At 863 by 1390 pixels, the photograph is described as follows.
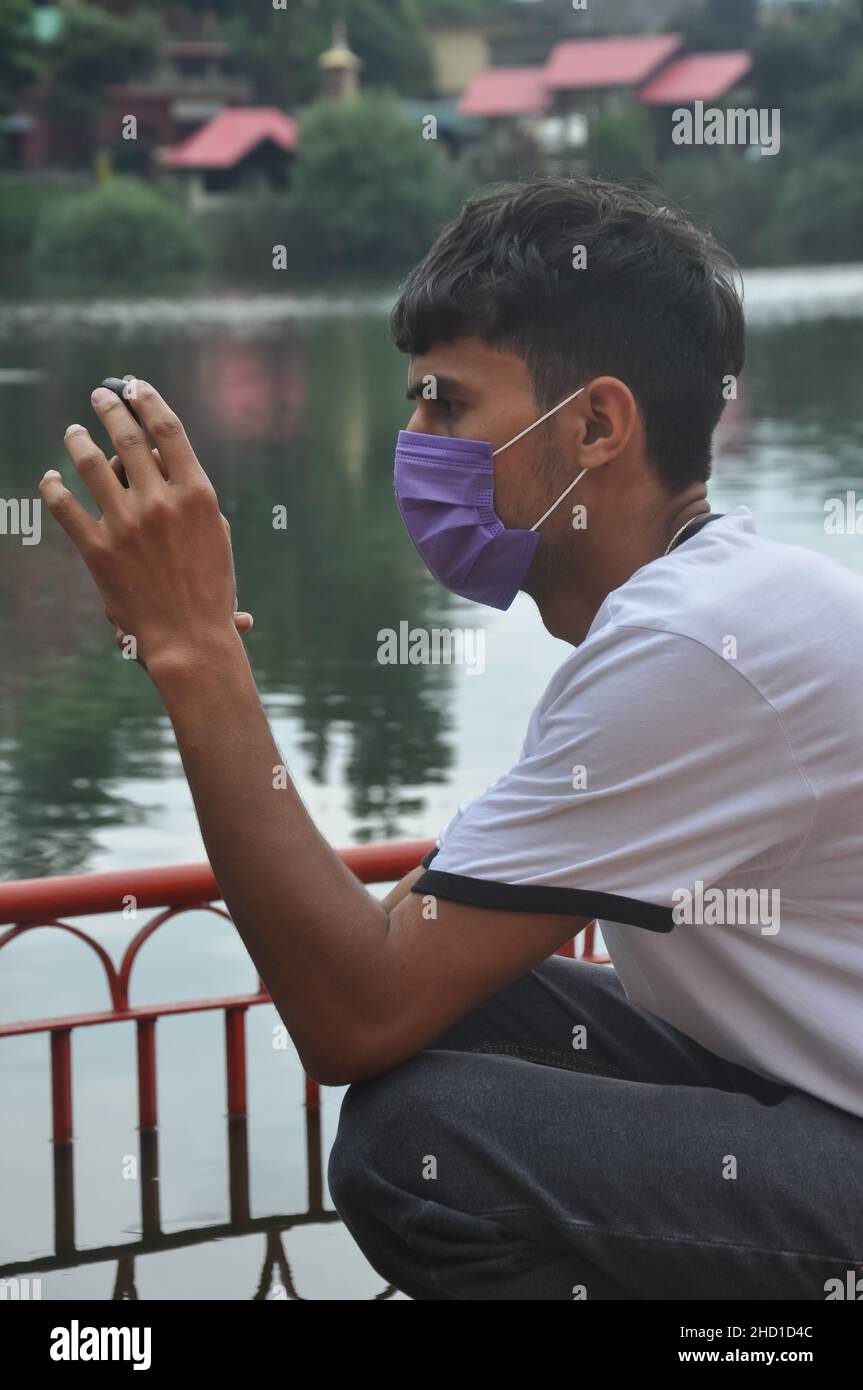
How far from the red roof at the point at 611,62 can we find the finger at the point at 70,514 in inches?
2333

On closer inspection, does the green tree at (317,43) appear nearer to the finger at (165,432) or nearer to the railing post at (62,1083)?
the railing post at (62,1083)

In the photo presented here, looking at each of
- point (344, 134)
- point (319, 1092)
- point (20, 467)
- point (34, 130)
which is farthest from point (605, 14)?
point (319, 1092)

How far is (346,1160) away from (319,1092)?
137 centimetres

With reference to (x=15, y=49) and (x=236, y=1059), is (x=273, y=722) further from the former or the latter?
(x=15, y=49)

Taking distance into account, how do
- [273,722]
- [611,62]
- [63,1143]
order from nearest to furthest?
1. [63,1143]
2. [273,722]
3. [611,62]

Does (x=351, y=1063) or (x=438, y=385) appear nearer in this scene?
(x=351, y=1063)

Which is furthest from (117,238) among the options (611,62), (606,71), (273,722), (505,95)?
(273,722)

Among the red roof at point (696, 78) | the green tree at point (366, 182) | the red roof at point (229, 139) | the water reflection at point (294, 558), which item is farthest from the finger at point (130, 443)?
the red roof at point (696, 78)

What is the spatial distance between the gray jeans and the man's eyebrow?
0.74 metres

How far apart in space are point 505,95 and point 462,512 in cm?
5975

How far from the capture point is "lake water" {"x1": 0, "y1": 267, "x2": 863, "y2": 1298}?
3383 millimetres

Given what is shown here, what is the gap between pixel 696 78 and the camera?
190 ft

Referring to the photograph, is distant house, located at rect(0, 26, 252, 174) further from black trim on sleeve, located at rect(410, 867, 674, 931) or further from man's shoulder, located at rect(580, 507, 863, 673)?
black trim on sleeve, located at rect(410, 867, 674, 931)

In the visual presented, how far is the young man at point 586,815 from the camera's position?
78.5 inches
